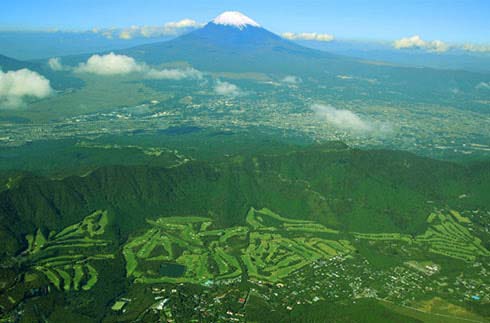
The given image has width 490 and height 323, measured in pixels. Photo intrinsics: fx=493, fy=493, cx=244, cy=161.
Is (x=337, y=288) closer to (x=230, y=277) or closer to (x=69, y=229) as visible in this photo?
Answer: (x=230, y=277)

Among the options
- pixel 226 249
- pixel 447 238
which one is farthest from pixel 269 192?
pixel 447 238

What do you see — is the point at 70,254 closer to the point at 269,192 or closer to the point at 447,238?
the point at 269,192

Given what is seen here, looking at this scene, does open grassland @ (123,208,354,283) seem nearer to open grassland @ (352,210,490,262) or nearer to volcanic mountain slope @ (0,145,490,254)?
volcanic mountain slope @ (0,145,490,254)

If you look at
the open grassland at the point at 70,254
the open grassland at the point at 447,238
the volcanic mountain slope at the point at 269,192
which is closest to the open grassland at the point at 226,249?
the volcanic mountain slope at the point at 269,192

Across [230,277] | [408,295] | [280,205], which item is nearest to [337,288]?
[408,295]

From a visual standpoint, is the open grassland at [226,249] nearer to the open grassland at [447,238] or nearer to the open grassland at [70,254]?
the open grassland at [70,254]

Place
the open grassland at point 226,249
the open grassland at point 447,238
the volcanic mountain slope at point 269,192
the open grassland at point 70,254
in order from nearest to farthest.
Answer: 1. the open grassland at point 70,254
2. the open grassland at point 226,249
3. the open grassland at point 447,238
4. the volcanic mountain slope at point 269,192
